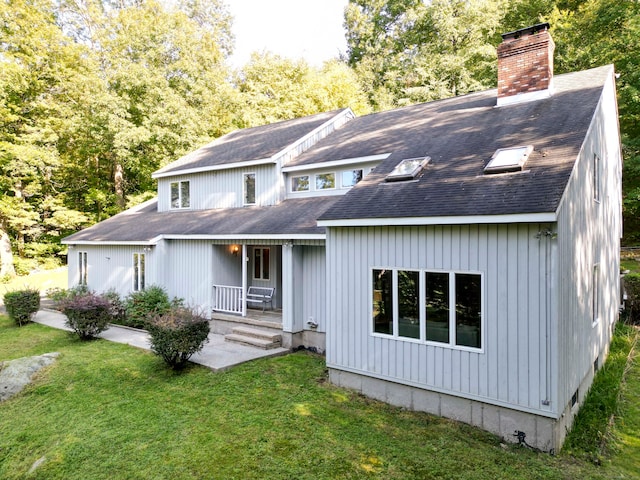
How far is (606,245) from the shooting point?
9.17m

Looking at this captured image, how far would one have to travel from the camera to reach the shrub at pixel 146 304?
12406 millimetres

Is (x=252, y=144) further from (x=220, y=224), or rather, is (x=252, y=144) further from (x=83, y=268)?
(x=83, y=268)

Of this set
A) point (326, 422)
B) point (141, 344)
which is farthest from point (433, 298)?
point (141, 344)

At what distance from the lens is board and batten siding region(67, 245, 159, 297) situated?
13258 mm

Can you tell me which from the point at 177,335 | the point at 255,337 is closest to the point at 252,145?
the point at 255,337

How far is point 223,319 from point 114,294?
4.91m

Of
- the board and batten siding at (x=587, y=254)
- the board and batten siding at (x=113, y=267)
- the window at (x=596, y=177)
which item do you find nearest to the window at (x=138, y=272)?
the board and batten siding at (x=113, y=267)

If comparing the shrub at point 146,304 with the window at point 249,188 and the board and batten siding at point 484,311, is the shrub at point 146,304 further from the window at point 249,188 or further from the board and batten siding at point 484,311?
the board and batten siding at point 484,311

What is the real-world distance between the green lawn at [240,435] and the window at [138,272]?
5.37 m

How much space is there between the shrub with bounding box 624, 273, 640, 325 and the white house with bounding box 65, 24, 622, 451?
2.07 metres

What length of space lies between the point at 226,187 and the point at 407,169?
8481 mm

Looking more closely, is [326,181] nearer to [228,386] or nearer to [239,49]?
[228,386]

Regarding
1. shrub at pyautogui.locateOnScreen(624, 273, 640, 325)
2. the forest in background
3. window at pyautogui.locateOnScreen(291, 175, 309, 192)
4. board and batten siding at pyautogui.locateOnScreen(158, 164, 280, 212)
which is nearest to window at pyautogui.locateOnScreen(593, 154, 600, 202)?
shrub at pyautogui.locateOnScreen(624, 273, 640, 325)

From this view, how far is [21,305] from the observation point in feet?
42.7
